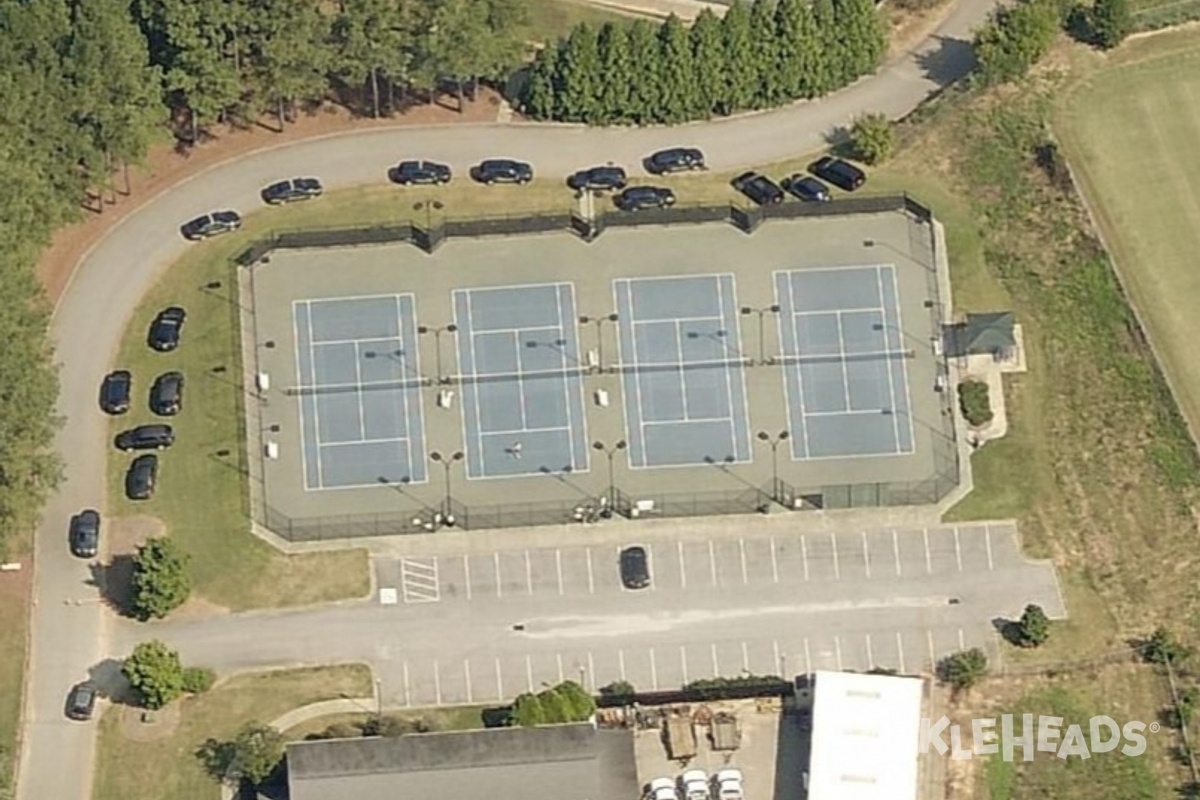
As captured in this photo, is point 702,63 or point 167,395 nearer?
point 167,395

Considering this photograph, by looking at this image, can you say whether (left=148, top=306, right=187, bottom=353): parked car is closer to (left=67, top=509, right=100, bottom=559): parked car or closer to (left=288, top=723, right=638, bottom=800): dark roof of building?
(left=67, top=509, right=100, bottom=559): parked car

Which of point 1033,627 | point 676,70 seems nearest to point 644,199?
point 676,70

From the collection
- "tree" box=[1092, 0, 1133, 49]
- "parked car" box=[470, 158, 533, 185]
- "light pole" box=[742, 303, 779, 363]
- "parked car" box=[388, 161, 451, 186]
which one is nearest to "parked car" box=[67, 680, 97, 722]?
"parked car" box=[388, 161, 451, 186]

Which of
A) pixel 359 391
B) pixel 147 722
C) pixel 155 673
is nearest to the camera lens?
pixel 155 673

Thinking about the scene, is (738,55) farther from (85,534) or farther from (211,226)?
(85,534)

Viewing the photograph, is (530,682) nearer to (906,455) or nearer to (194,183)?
(906,455)

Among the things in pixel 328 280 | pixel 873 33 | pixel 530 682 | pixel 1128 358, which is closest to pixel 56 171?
pixel 328 280
